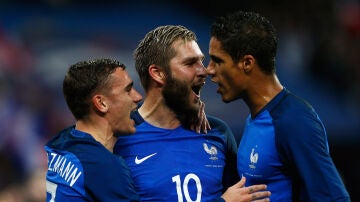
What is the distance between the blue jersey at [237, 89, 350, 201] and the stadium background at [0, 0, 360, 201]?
175 inches

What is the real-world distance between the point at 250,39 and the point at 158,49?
0.62 meters

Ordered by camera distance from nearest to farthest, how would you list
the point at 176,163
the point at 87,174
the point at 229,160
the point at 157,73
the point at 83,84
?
1. the point at 87,174
2. the point at 83,84
3. the point at 176,163
4. the point at 157,73
5. the point at 229,160

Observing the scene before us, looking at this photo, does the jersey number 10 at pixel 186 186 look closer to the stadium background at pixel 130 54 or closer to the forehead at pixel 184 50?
the forehead at pixel 184 50

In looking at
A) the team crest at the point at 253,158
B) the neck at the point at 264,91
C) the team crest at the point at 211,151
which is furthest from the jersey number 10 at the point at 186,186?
the neck at the point at 264,91

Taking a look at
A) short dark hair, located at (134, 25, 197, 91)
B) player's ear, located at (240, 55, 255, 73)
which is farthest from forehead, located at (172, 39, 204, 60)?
player's ear, located at (240, 55, 255, 73)

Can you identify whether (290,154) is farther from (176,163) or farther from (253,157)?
(176,163)

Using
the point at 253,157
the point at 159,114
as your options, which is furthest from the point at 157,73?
the point at 253,157

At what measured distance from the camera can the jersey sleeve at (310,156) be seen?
3.49m

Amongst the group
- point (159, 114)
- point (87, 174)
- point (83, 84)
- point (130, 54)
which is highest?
point (83, 84)

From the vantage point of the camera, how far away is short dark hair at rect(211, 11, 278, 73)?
3.76 m

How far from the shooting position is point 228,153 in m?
4.29

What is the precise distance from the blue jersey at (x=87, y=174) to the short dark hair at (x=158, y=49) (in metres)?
0.64

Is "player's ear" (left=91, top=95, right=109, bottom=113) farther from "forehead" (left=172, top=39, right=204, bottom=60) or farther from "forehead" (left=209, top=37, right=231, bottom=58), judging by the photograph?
"forehead" (left=209, top=37, right=231, bottom=58)

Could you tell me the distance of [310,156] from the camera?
3.49 metres
